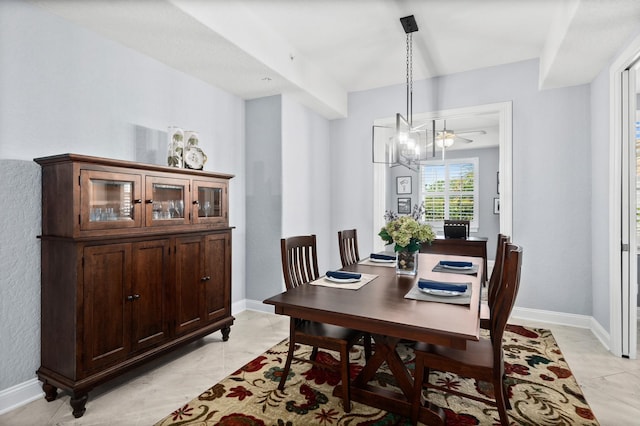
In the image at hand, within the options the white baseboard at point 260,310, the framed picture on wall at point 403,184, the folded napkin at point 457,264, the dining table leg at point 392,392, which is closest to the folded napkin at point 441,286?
the dining table leg at point 392,392

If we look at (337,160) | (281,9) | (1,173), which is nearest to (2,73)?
(1,173)

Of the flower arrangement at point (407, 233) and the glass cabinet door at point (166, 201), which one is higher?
the glass cabinet door at point (166, 201)

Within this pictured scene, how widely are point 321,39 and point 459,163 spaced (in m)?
5.47

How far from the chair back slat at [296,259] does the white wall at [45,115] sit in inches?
60.4

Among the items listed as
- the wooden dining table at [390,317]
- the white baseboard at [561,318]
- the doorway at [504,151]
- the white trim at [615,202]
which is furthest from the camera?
the doorway at [504,151]

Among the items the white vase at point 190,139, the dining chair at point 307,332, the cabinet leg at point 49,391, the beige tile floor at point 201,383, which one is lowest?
the beige tile floor at point 201,383

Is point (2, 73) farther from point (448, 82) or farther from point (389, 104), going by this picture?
point (448, 82)

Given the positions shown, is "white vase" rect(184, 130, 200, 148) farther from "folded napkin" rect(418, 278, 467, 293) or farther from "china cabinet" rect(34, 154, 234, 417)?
"folded napkin" rect(418, 278, 467, 293)

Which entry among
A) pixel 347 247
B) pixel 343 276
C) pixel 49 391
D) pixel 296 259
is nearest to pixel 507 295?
pixel 343 276

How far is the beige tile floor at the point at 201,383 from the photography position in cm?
196

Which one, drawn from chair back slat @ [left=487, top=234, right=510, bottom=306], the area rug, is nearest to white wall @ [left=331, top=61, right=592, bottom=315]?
the area rug

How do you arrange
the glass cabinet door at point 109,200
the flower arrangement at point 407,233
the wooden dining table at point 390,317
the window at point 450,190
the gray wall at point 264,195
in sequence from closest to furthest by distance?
the wooden dining table at point 390,317 → the glass cabinet door at point 109,200 → the flower arrangement at point 407,233 → the gray wall at point 264,195 → the window at point 450,190

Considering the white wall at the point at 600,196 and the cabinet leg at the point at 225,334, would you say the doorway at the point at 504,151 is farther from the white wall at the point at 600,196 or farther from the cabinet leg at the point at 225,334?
the cabinet leg at the point at 225,334

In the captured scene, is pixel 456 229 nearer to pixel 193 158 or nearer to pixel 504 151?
pixel 504 151
